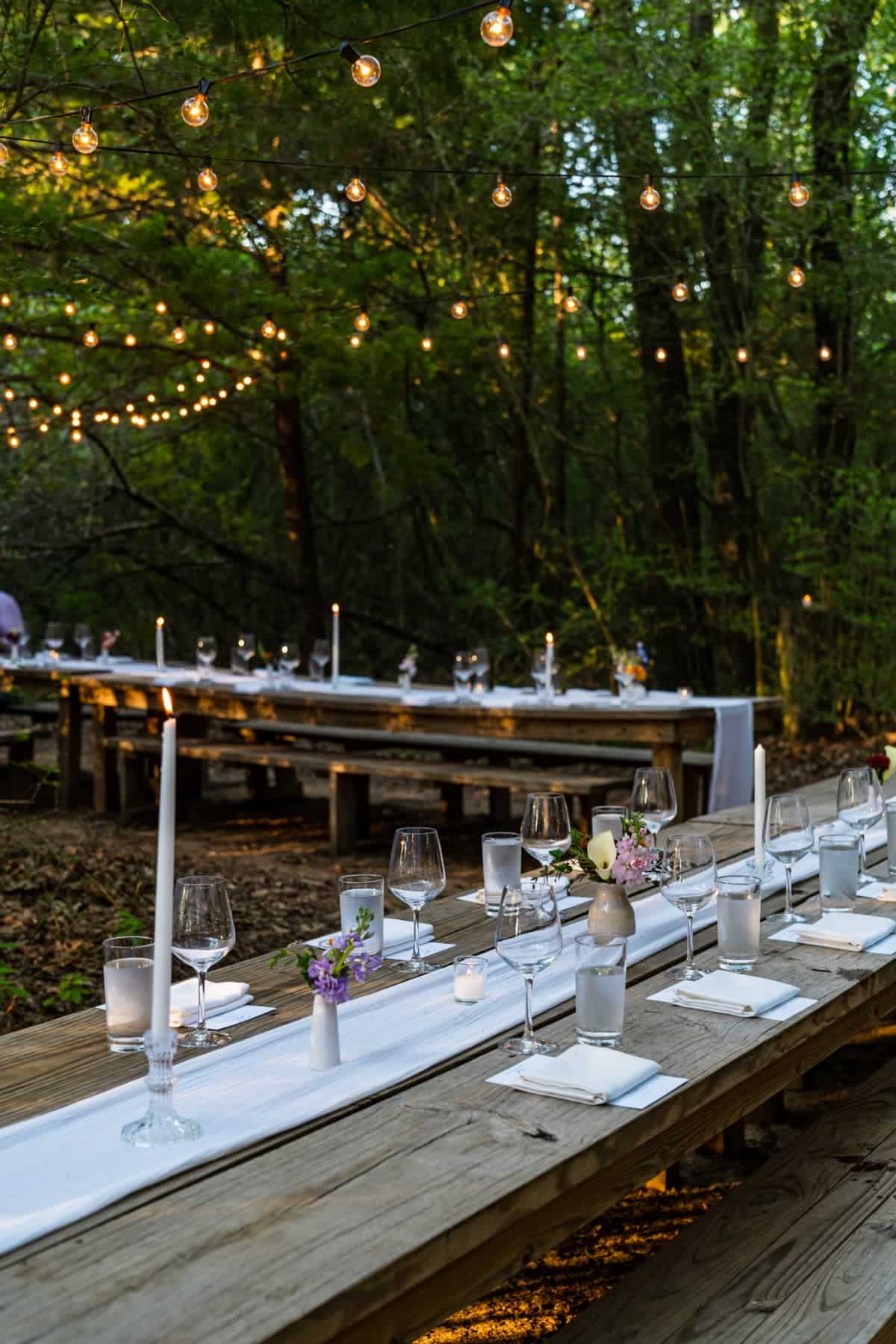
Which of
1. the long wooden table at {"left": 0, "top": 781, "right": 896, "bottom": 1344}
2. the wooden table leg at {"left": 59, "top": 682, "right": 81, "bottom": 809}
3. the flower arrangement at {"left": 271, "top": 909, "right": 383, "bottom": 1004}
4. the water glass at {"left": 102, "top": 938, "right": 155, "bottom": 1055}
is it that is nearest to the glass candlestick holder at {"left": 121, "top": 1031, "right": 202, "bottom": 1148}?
the long wooden table at {"left": 0, "top": 781, "right": 896, "bottom": 1344}

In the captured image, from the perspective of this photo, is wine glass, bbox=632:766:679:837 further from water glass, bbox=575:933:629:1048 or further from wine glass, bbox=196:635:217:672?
wine glass, bbox=196:635:217:672

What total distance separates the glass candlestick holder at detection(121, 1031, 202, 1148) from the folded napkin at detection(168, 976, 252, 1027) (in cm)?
44

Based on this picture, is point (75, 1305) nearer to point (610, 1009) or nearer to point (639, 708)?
point (610, 1009)

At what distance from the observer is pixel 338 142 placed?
9258mm

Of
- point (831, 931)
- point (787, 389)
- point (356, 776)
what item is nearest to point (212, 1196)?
point (831, 931)

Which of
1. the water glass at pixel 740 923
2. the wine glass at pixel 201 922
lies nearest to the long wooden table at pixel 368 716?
the water glass at pixel 740 923

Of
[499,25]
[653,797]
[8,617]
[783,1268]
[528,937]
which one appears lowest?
[783,1268]

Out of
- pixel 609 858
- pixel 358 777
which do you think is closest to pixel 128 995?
pixel 609 858

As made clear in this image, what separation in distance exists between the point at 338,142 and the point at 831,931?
7.90m

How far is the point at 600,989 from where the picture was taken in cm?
199

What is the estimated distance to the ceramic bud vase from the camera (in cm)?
246

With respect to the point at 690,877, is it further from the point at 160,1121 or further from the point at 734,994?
the point at 160,1121

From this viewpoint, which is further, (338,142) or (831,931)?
(338,142)

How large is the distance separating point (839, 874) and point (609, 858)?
2.52ft
